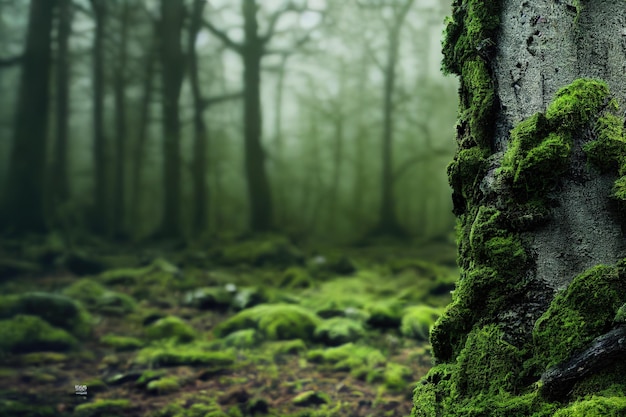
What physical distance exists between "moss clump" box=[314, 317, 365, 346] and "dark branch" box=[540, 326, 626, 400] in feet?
18.4

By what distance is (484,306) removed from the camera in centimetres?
189

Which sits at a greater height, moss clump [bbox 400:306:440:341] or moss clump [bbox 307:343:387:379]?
moss clump [bbox 400:306:440:341]

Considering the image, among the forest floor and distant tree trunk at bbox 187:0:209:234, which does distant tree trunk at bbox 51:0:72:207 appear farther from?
distant tree trunk at bbox 187:0:209:234

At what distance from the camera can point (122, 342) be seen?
289 inches

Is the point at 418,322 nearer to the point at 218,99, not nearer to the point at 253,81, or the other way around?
the point at 253,81

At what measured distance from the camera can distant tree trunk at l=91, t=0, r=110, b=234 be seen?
14.1m

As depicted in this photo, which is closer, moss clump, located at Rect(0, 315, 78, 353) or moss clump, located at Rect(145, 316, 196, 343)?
moss clump, located at Rect(0, 315, 78, 353)

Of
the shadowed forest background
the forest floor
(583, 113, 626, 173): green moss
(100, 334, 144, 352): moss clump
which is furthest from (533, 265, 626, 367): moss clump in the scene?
(100, 334, 144, 352): moss clump

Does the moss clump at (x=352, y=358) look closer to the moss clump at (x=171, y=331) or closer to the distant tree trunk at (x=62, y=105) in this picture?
the moss clump at (x=171, y=331)

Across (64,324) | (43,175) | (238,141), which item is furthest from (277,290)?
Answer: (43,175)

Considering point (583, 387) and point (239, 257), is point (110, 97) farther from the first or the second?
point (583, 387)

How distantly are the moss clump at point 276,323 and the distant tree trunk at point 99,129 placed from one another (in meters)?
7.88

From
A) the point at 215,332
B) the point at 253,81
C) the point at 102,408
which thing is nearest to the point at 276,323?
the point at 215,332

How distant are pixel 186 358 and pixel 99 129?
33.2ft
